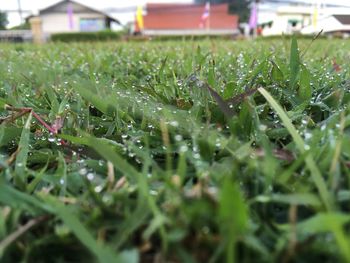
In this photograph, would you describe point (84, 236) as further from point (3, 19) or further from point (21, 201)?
point (3, 19)

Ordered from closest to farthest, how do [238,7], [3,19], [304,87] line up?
[304,87] → [3,19] → [238,7]

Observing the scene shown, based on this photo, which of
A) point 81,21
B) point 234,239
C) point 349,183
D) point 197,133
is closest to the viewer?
point 234,239

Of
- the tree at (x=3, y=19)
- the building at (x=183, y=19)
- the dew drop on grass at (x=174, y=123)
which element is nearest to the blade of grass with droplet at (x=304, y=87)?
the dew drop on grass at (x=174, y=123)

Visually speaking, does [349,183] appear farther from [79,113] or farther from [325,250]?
[79,113]

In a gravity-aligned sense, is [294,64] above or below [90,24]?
above

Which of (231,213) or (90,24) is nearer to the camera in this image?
(231,213)

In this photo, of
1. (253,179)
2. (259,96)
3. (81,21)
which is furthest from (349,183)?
(81,21)

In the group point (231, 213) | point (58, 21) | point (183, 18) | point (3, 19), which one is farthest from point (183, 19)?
point (231, 213)

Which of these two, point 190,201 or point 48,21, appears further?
point 48,21
